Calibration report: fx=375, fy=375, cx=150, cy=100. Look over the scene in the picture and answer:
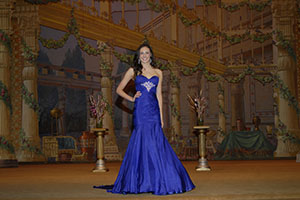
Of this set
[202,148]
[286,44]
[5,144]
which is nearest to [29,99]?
[5,144]

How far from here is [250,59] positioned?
14922 mm

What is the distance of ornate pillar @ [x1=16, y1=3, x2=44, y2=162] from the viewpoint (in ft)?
32.8

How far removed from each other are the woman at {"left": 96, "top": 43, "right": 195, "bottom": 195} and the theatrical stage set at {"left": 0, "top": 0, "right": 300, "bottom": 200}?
9.25ft

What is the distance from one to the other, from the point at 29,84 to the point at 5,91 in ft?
4.27

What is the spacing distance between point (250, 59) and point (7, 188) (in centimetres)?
1211

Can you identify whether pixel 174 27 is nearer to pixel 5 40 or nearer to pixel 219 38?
pixel 219 38

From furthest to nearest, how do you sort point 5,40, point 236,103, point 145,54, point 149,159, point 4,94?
1. point 236,103
2. point 5,40
3. point 4,94
4. point 145,54
5. point 149,159

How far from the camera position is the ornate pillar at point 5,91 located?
884 centimetres

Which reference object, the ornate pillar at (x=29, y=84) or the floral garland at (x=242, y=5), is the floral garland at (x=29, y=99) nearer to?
the ornate pillar at (x=29, y=84)

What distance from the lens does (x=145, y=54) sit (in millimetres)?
4160

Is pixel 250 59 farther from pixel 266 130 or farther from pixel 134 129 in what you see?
pixel 134 129

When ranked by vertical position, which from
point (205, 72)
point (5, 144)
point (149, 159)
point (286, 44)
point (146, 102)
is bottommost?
point (5, 144)

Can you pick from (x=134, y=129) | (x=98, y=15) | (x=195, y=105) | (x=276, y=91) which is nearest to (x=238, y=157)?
(x=276, y=91)

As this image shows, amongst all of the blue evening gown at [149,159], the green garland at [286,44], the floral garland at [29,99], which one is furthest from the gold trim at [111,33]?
the blue evening gown at [149,159]
